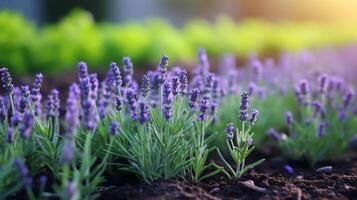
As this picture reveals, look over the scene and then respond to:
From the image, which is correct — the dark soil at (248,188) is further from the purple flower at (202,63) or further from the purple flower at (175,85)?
the purple flower at (202,63)

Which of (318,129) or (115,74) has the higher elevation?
(115,74)

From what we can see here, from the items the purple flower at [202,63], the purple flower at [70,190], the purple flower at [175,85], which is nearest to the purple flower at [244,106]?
the purple flower at [175,85]

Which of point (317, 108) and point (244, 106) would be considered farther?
point (317, 108)

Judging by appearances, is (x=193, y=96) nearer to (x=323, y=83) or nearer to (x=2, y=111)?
(x=2, y=111)

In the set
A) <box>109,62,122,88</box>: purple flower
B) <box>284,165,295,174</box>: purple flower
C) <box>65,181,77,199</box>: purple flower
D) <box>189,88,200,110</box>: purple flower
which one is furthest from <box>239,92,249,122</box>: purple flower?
<box>65,181,77,199</box>: purple flower

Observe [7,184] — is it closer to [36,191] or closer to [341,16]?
[36,191]

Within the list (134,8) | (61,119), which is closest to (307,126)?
(61,119)

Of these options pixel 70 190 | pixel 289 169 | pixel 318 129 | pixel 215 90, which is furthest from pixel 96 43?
pixel 70 190
